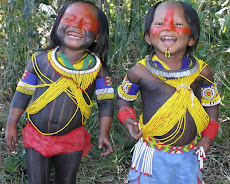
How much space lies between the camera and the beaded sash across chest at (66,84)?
2.12 meters

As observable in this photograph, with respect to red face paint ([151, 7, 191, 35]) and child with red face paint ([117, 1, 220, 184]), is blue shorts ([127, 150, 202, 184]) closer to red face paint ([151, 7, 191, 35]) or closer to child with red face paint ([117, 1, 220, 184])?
child with red face paint ([117, 1, 220, 184])

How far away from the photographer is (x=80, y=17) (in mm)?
2182

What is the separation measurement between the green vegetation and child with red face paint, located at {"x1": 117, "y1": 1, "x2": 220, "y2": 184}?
66cm

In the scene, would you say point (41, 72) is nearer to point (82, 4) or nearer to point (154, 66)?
point (82, 4)

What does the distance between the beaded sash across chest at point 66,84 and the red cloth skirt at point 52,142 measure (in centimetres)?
14

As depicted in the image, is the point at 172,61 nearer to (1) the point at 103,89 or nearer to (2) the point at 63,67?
(1) the point at 103,89

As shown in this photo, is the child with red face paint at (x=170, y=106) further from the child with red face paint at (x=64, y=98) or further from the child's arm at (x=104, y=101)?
the child with red face paint at (x=64, y=98)

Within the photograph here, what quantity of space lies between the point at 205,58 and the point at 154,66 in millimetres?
1265

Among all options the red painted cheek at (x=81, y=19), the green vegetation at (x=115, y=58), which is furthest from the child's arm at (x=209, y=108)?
the red painted cheek at (x=81, y=19)

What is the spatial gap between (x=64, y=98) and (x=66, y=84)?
0.30 ft

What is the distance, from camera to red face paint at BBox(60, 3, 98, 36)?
85.7 inches

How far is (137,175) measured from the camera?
2.05 m

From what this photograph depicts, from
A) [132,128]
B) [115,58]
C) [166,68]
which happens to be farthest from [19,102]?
[115,58]

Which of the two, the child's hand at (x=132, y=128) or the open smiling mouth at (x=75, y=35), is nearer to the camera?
the child's hand at (x=132, y=128)
